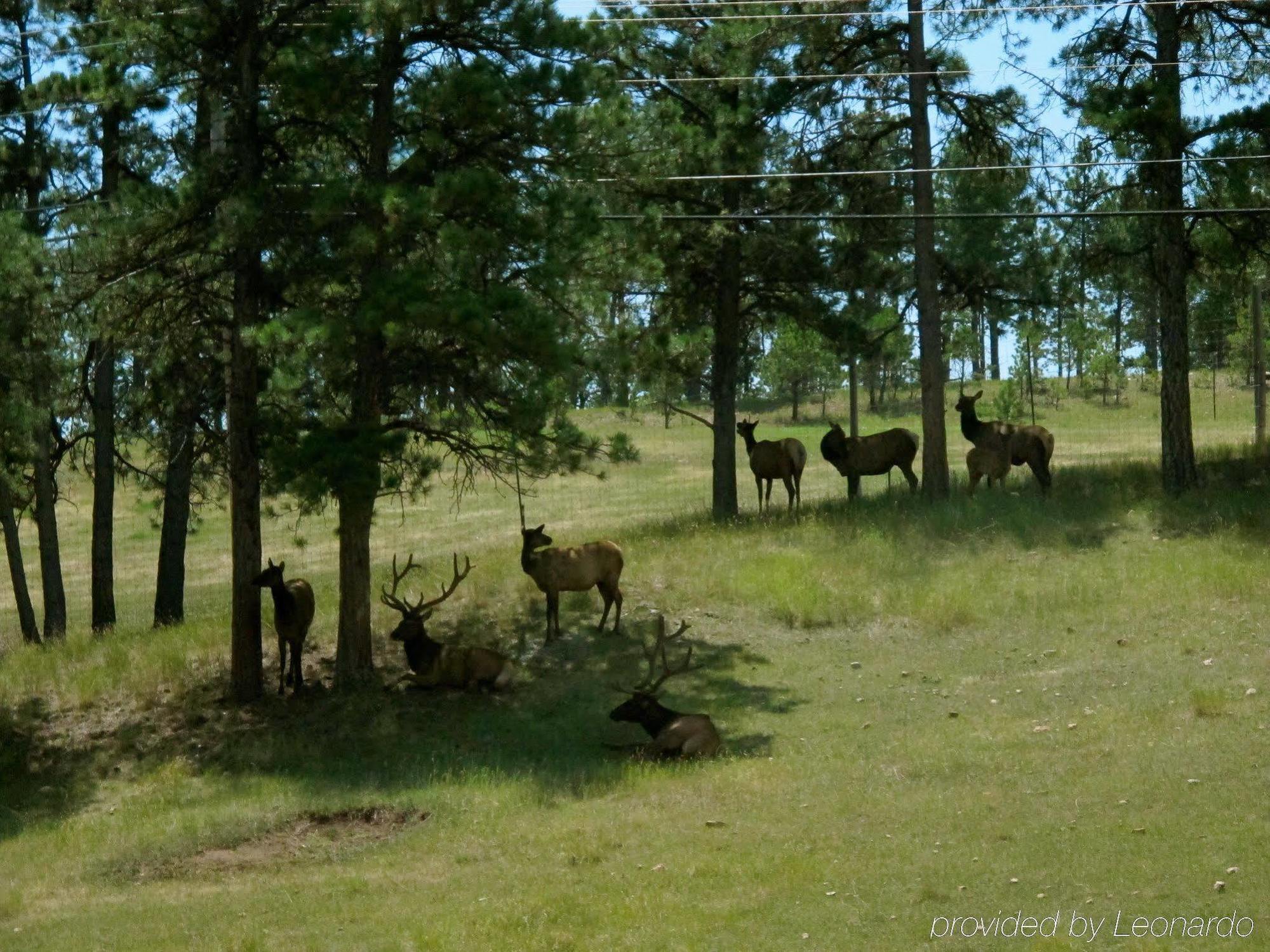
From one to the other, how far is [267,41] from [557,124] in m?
3.90

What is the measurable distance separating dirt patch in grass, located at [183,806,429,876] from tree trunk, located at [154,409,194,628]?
9.52m

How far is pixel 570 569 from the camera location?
761 inches

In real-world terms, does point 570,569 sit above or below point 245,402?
below

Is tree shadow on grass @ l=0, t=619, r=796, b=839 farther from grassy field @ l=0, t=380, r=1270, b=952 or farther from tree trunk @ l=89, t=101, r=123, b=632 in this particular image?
tree trunk @ l=89, t=101, r=123, b=632

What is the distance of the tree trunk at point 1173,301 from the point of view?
78.6ft

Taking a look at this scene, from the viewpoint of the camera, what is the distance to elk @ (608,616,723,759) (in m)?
14.9

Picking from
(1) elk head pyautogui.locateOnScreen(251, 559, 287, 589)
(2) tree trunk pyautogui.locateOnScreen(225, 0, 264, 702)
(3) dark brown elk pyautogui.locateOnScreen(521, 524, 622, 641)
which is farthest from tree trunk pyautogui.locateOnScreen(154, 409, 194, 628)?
(3) dark brown elk pyautogui.locateOnScreen(521, 524, 622, 641)

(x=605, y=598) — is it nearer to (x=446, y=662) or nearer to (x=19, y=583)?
(x=446, y=662)

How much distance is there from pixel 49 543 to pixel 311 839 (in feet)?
41.8

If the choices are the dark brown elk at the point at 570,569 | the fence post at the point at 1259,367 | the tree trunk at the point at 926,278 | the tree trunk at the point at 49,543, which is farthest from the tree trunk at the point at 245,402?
the fence post at the point at 1259,367

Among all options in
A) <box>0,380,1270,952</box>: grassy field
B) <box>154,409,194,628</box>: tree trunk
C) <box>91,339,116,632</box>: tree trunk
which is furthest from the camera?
<box>91,339,116,632</box>: tree trunk

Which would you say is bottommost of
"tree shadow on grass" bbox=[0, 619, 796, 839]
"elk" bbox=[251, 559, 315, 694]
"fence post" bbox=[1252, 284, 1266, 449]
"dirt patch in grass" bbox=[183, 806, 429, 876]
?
"dirt patch in grass" bbox=[183, 806, 429, 876]

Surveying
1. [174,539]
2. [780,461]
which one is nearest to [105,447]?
[174,539]

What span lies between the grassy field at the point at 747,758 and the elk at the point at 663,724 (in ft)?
1.23
